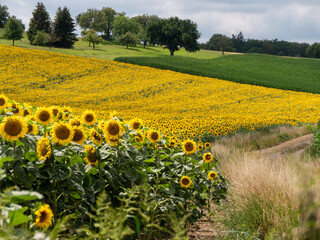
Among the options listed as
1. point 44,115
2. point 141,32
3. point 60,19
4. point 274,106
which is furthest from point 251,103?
point 141,32

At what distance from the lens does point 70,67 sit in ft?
107

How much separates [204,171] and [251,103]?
60.5ft

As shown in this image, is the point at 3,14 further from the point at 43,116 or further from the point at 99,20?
the point at 43,116

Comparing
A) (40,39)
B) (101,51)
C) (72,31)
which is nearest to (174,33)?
(101,51)

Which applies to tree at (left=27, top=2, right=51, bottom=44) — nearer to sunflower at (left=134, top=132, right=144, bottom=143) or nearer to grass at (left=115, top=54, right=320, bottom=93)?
grass at (left=115, top=54, right=320, bottom=93)

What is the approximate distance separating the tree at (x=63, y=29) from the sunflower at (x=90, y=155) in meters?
59.6


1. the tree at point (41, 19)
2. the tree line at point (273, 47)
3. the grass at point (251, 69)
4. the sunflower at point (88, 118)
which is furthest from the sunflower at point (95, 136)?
the tree line at point (273, 47)

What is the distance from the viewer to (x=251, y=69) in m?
45.8

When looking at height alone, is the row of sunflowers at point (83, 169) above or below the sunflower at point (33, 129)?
→ below

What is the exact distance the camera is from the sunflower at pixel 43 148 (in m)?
3.17

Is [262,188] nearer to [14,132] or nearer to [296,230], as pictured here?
[296,230]

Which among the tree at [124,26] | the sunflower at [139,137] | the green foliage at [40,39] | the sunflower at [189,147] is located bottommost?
the sunflower at [189,147]

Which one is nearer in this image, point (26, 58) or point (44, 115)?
point (44, 115)

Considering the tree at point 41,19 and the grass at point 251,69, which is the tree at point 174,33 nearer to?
the grass at point 251,69
